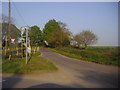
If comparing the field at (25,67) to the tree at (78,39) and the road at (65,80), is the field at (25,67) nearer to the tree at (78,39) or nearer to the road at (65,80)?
the road at (65,80)

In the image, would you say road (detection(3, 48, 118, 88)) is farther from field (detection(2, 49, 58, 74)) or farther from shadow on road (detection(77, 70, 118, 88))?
field (detection(2, 49, 58, 74))

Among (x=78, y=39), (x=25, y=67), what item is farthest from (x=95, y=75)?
(x=78, y=39)

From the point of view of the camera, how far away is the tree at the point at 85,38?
36.1 metres

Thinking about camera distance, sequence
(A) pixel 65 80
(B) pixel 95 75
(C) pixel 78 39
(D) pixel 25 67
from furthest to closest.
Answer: (C) pixel 78 39 → (D) pixel 25 67 → (B) pixel 95 75 → (A) pixel 65 80

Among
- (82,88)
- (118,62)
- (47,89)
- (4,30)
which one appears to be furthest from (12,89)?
(4,30)

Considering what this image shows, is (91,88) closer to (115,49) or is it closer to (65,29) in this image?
(115,49)

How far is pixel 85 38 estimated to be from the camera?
36938mm

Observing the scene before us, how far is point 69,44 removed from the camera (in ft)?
128

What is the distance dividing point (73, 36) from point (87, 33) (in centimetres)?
448

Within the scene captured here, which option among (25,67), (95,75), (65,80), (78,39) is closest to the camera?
(65,80)

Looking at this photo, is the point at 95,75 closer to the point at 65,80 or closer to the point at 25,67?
the point at 65,80

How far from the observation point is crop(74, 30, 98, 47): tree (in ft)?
118

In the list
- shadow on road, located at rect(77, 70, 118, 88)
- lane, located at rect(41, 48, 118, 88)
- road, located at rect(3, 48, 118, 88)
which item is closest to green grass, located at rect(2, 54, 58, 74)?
road, located at rect(3, 48, 118, 88)

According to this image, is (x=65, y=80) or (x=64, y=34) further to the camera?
(x=64, y=34)
